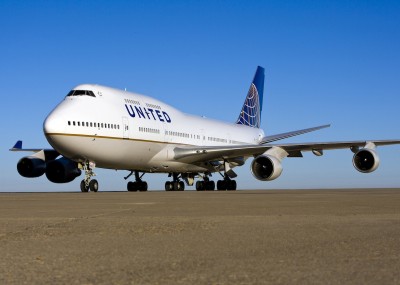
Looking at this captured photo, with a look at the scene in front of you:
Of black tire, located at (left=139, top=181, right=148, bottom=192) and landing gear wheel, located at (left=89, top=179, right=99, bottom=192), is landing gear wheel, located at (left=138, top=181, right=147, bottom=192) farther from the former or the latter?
landing gear wheel, located at (left=89, top=179, right=99, bottom=192)

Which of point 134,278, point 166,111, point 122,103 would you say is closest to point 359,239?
point 134,278

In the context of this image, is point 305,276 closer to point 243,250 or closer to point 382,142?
point 243,250

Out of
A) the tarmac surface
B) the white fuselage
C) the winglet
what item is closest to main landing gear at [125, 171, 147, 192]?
the white fuselage

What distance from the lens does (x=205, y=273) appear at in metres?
3.25

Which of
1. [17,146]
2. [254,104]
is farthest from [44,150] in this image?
[254,104]

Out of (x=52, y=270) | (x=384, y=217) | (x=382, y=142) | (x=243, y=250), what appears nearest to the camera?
(x=52, y=270)

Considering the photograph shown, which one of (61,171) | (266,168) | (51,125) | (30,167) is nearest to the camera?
(51,125)

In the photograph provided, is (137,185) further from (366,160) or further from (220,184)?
(366,160)

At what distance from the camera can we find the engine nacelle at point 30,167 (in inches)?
1051

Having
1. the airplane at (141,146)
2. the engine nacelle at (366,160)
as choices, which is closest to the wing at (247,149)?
the airplane at (141,146)

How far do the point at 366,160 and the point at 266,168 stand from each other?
4.11 metres

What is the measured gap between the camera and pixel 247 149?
25.8 metres

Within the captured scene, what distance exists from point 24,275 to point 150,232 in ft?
8.38

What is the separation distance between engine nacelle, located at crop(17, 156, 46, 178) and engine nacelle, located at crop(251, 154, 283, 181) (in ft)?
34.3
